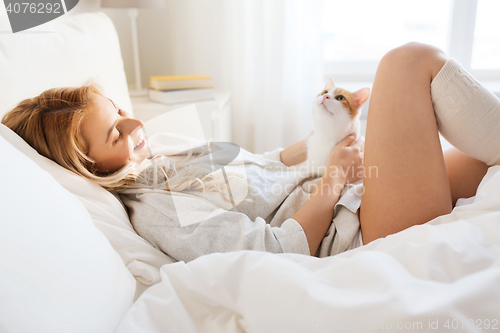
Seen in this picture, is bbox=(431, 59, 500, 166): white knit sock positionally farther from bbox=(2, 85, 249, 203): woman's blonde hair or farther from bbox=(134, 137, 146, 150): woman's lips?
bbox=(134, 137, 146, 150): woman's lips

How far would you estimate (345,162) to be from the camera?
0.94 meters

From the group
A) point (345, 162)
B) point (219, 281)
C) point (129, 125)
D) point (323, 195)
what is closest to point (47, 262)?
point (219, 281)

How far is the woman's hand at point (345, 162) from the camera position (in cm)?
92

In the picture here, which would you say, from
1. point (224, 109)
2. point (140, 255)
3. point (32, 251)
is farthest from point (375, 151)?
point (224, 109)

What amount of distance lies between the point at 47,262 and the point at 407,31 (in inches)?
97.9

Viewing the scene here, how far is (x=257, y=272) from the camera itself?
1.59 feet

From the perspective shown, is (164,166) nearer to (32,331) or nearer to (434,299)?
(32,331)

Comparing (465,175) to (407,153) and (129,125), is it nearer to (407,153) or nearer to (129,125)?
(407,153)

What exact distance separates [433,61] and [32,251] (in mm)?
826

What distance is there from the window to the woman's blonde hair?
5.74ft

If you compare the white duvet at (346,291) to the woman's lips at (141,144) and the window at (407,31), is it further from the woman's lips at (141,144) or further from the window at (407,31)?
the window at (407,31)

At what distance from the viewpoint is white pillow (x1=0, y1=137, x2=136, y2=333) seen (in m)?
0.36

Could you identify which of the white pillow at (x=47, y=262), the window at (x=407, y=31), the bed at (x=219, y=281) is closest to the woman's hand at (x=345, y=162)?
the bed at (x=219, y=281)

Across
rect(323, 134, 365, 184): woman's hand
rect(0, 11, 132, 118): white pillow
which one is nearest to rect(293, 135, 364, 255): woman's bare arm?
rect(323, 134, 365, 184): woman's hand
